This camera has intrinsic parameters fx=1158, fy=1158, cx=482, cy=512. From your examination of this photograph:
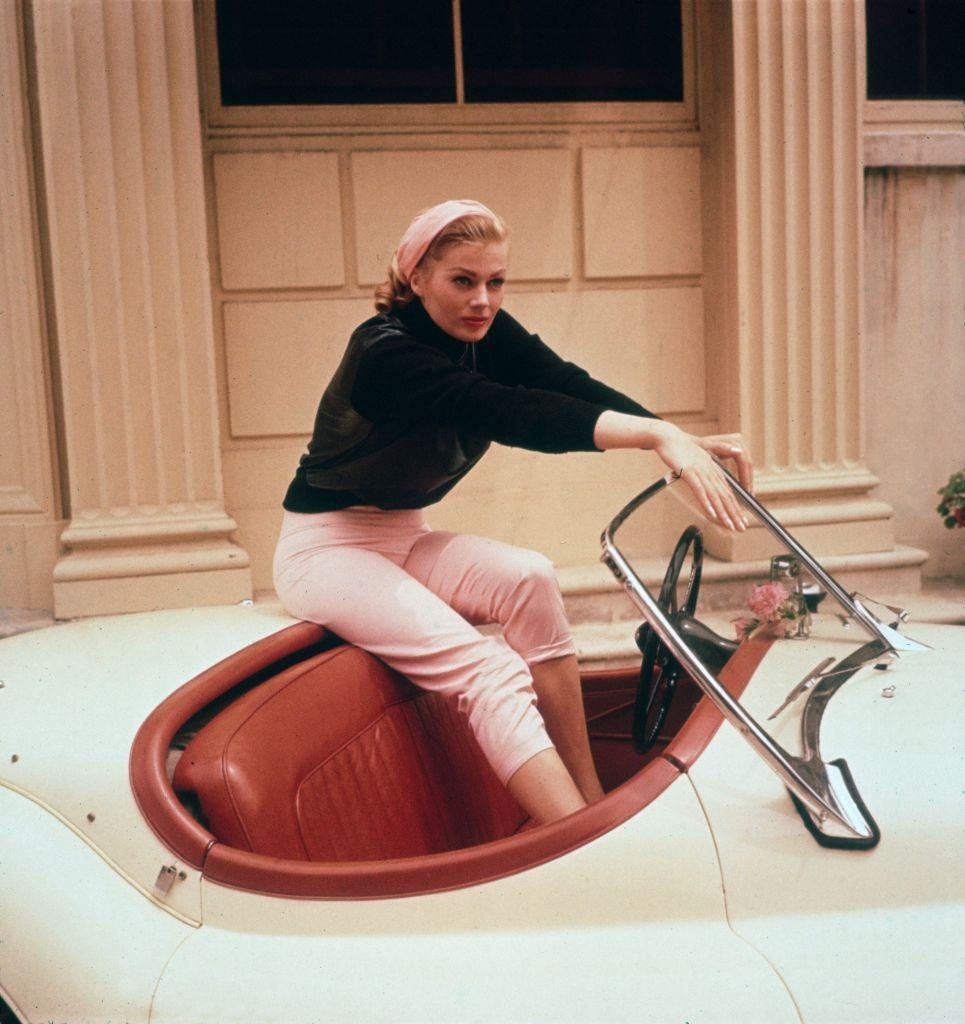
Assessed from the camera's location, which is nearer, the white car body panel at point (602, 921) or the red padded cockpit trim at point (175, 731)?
the white car body panel at point (602, 921)

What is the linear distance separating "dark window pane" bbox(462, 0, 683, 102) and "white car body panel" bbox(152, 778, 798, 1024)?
4.13 metres

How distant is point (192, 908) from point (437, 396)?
873 millimetres

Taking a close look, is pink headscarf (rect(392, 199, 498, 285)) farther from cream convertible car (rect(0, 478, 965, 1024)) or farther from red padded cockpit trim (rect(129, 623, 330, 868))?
red padded cockpit trim (rect(129, 623, 330, 868))

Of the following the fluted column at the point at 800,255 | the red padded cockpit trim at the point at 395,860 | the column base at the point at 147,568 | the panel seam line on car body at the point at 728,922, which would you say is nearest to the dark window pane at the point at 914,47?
the fluted column at the point at 800,255

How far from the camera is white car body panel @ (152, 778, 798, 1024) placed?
146cm

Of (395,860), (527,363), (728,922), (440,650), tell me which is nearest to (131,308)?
(527,363)

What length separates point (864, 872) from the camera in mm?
1488

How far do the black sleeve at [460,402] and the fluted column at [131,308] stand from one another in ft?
8.34

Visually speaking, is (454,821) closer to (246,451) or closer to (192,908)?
(192,908)

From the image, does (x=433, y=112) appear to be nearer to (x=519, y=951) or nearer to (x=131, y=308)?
(x=131, y=308)

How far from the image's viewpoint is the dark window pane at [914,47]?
5336mm

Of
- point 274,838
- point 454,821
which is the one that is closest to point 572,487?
point 454,821

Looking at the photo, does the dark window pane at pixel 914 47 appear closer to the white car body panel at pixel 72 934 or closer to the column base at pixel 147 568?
the column base at pixel 147 568

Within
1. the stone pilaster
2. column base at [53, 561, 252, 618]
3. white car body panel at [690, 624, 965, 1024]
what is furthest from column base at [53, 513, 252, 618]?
white car body panel at [690, 624, 965, 1024]
